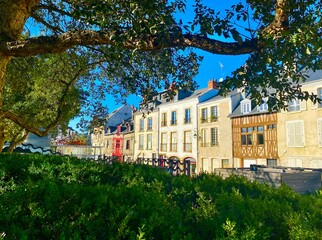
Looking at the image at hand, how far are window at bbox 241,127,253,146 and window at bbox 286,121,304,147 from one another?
3.58m

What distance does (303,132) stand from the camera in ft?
67.9

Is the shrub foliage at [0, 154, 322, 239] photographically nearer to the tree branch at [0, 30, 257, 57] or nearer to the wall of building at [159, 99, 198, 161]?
the tree branch at [0, 30, 257, 57]

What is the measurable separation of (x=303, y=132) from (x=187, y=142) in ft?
44.6

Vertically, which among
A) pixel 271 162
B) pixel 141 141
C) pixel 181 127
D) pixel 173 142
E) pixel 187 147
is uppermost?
pixel 181 127

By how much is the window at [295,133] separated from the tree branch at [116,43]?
20.3 meters

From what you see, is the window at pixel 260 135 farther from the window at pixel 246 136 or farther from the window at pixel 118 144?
the window at pixel 118 144

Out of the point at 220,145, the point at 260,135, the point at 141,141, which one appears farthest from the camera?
the point at 141,141

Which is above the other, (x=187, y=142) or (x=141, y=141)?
(x=141, y=141)

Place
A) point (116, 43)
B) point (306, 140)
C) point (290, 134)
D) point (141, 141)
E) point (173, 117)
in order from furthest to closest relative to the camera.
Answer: point (141, 141), point (173, 117), point (290, 134), point (306, 140), point (116, 43)

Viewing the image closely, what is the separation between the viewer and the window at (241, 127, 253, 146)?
24575 millimetres

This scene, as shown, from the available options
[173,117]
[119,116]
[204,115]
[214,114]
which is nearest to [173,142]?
[173,117]

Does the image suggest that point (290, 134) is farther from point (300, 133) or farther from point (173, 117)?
point (173, 117)

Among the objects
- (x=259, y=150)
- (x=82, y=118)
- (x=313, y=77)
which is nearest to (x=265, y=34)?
(x=82, y=118)

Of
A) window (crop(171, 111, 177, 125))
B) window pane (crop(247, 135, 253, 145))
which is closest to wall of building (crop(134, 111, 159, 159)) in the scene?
window (crop(171, 111, 177, 125))
